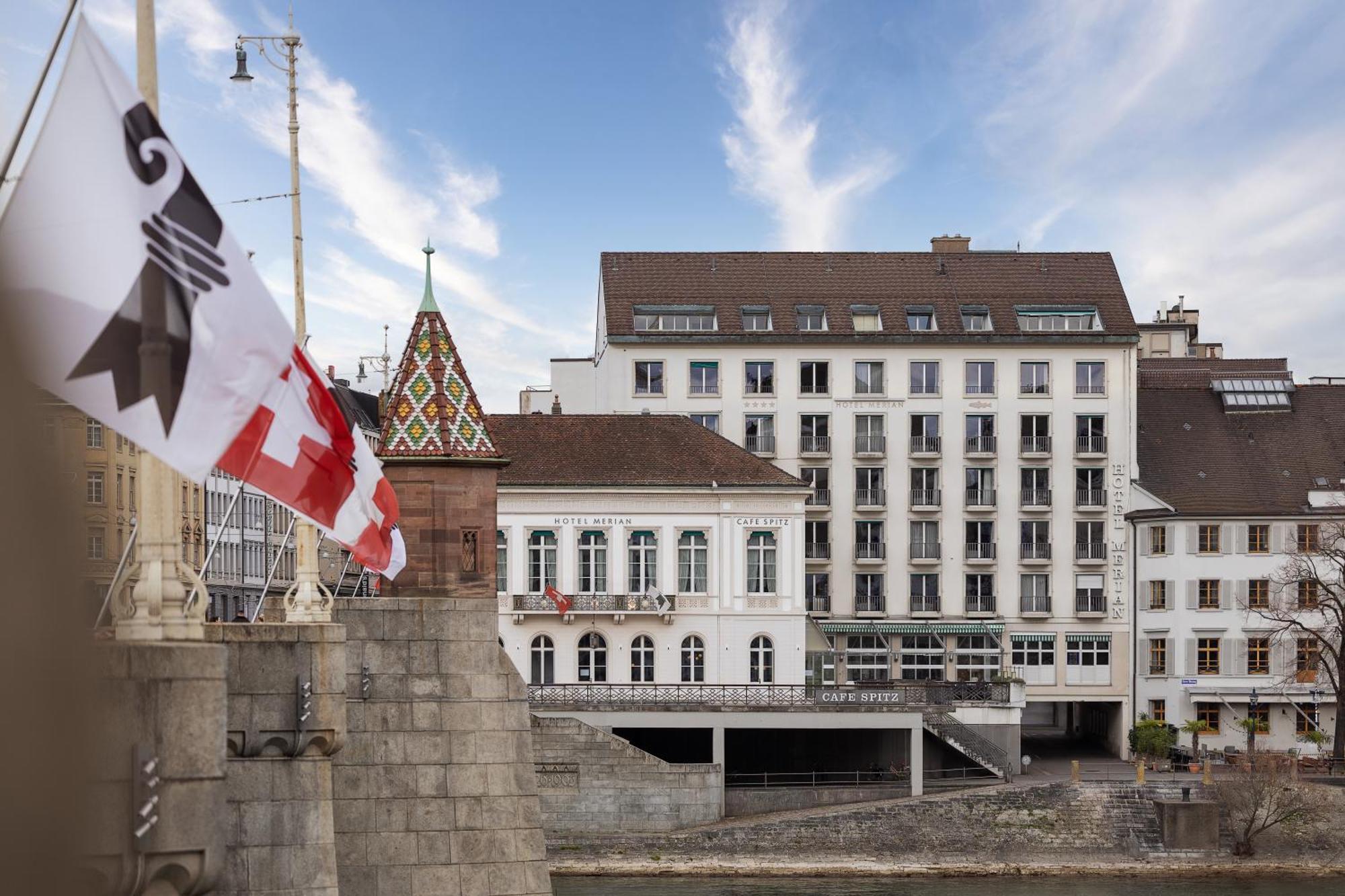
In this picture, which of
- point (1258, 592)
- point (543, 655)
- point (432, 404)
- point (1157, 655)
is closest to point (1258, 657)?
point (1258, 592)

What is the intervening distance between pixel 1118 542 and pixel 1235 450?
7059 mm

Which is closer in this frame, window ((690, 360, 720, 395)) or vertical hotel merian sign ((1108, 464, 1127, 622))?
vertical hotel merian sign ((1108, 464, 1127, 622))

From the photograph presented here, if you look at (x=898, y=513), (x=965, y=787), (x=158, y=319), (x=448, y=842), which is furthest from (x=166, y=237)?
(x=898, y=513)

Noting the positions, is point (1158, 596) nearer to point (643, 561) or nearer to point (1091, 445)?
point (1091, 445)

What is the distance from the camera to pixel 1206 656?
73.3 meters

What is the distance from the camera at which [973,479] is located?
2948 inches

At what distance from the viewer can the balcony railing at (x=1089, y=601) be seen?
74.3m

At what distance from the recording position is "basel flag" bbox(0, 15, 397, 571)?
8.97 meters

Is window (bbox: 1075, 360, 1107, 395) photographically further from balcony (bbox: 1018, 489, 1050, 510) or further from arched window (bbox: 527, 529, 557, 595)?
arched window (bbox: 527, 529, 557, 595)

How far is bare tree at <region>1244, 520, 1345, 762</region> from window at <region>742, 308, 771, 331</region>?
21.8 meters

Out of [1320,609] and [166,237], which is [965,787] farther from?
[166,237]

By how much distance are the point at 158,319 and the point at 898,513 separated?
66126mm

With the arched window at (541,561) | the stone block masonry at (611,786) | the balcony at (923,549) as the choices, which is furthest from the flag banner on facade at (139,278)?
the balcony at (923,549)

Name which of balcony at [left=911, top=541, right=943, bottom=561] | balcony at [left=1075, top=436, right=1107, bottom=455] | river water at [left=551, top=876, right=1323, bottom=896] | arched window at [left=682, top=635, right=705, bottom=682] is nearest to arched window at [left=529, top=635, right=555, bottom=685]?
arched window at [left=682, top=635, right=705, bottom=682]
